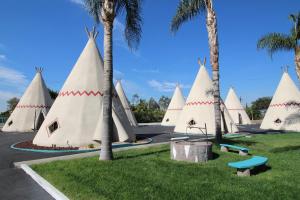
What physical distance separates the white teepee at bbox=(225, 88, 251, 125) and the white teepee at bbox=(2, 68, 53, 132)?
22.5 m

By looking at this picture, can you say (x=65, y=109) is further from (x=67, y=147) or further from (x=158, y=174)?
(x=158, y=174)

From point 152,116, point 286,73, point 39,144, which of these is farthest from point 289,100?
point 152,116

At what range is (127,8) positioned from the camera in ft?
37.6

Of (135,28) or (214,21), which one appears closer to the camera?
(135,28)

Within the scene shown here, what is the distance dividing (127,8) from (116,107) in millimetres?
6095

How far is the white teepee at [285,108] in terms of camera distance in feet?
84.3

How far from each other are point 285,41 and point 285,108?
1369 cm

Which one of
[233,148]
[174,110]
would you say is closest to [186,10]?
[233,148]

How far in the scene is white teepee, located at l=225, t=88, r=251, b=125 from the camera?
3781cm

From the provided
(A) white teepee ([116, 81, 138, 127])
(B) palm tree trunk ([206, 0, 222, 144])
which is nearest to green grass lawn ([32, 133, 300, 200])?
(B) palm tree trunk ([206, 0, 222, 144])

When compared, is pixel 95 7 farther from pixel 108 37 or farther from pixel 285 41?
pixel 285 41

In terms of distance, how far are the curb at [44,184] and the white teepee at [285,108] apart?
2275 centimetres

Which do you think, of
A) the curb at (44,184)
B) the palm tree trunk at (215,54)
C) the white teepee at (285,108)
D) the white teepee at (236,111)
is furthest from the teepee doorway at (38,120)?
the white teepee at (236,111)

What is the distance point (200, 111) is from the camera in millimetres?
22766
